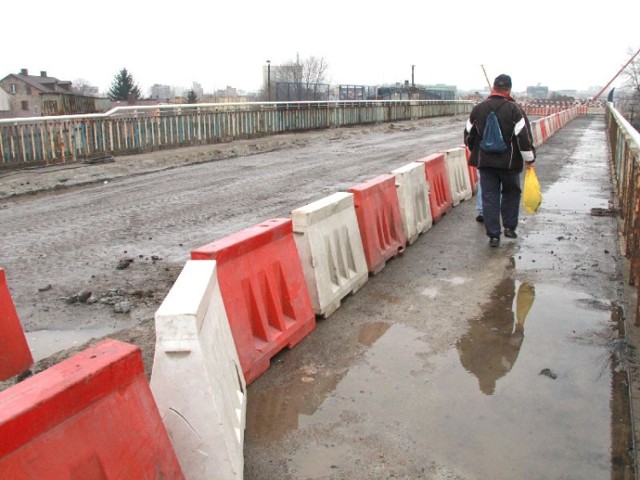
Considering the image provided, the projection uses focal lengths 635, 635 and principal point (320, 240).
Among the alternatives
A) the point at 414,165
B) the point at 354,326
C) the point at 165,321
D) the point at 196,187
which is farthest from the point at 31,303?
the point at 196,187

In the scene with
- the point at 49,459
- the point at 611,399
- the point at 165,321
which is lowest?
the point at 611,399

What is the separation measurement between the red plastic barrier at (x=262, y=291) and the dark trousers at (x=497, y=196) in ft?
12.0

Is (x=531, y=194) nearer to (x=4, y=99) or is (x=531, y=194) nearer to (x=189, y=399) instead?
(x=189, y=399)

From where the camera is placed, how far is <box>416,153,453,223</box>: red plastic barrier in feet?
31.0

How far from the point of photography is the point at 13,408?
2102mm

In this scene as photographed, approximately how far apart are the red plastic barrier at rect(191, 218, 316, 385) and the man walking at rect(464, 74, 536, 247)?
3675 millimetres

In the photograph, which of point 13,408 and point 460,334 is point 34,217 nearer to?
point 460,334

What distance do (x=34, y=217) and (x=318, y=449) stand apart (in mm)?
8247

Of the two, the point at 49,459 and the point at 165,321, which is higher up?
the point at 165,321

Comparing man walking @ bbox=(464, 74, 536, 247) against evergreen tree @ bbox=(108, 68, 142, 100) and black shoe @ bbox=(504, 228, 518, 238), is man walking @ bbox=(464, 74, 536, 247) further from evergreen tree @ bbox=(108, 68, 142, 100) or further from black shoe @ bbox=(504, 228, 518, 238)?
evergreen tree @ bbox=(108, 68, 142, 100)

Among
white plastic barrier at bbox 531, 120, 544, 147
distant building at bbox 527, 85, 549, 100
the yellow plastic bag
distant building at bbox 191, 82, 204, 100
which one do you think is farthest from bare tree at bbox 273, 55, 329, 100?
distant building at bbox 527, 85, 549, 100

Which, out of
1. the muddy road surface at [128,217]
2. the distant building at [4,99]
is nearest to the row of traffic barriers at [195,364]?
the muddy road surface at [128,217]

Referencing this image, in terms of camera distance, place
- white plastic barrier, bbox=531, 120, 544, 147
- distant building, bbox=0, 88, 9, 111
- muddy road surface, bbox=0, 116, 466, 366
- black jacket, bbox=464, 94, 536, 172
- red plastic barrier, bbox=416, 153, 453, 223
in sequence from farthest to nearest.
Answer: distant building, bbox=0, 88, 9, 111 < white plastic barrier, bbox=531, 120, 544, 147 < red plastic barrier, bbox=416, 153, 453, 223 < black jacket, bbox=464, 94, 536, 172 < muddy road surface, bbox=0, 116, 466, 366

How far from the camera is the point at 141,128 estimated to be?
18.9 metres
